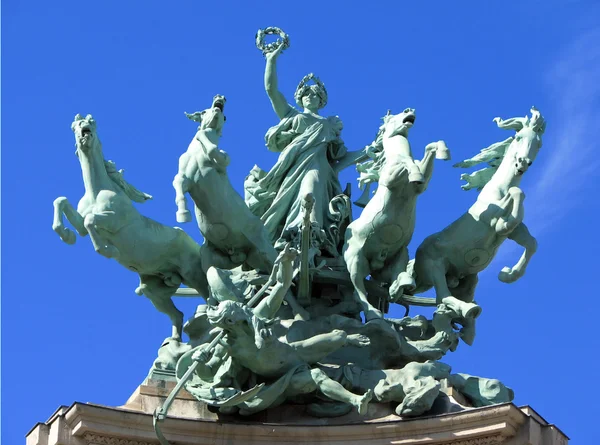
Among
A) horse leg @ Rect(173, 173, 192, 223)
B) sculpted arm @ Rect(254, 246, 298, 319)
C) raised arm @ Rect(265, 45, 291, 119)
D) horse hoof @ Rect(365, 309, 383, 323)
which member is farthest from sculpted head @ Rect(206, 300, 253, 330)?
raised arm @ Rect(265, 45, 291, 119)

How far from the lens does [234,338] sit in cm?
3017

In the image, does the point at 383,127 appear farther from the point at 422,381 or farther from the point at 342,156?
the point at 422,381

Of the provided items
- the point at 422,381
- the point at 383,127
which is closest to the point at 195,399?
the point at 422,381

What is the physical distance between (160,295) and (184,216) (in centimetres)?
206

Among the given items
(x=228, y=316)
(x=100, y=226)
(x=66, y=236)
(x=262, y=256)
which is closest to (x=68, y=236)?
(x=66, y=236)

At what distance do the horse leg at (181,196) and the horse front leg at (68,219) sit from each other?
4.69ft

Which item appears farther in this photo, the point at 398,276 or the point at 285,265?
the point at 398,276

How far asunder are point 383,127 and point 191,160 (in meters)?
2.93

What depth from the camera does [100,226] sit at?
3161 centimetres

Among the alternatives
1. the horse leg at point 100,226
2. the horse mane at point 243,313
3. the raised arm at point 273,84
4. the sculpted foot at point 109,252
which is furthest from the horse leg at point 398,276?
the horse leg at point 100,226

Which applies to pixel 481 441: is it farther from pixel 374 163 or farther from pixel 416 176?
pixel 374 163

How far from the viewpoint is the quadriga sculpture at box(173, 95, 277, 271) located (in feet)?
104

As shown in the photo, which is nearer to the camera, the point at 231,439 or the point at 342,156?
the point at 231,439

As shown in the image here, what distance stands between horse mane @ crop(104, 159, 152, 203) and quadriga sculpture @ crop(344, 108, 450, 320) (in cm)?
298
